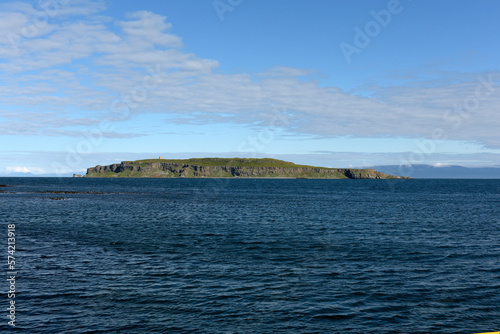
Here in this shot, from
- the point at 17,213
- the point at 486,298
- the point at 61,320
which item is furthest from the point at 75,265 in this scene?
the point at 17,213

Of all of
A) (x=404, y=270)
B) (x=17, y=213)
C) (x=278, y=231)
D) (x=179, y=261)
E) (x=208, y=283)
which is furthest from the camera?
(x=17, y=213)

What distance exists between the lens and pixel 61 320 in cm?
2158

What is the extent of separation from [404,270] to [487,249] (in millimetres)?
16474

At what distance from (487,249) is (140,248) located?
38222 mm

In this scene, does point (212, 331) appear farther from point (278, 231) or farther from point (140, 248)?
point (278, 231)

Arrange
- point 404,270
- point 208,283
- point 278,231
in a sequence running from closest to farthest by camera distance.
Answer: point 208,283, point 404,270, point 278,231

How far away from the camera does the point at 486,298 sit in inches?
1024

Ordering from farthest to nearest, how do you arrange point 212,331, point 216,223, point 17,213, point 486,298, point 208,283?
1. point 17,213
2. point 216,223
3. point 208,283
4. point 486,298
5. point 212,331

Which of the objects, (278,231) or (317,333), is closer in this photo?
(317,333)

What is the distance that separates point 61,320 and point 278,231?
36653mm

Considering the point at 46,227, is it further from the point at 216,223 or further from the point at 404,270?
the point at 404,270

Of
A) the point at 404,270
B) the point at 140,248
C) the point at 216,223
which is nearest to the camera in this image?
the point at 404,270

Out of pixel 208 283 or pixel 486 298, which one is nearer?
pixel 486 298

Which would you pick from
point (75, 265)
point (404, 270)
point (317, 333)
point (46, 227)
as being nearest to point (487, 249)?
point (404, 270)
